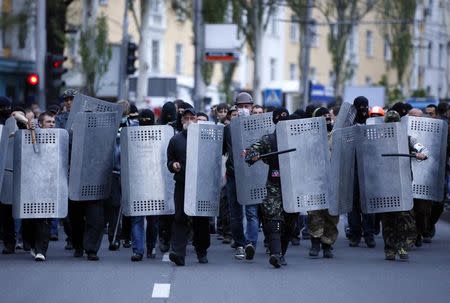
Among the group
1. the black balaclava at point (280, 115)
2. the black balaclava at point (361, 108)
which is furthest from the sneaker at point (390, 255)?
the black balaclava at point (280, 115)

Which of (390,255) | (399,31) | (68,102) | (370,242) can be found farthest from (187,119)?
(399,31)

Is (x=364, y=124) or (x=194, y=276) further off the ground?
(x=364, y=124)

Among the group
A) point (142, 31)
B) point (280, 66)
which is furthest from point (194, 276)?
point (280, 66)

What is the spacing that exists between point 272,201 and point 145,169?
170cm

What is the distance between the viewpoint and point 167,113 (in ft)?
59.2

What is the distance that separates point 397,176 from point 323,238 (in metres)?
1.25

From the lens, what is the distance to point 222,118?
20.1m

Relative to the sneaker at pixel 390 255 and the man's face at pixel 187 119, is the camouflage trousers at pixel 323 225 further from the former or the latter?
the man's face at pixel 187 119

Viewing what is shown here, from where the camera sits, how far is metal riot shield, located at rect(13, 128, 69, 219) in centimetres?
1719

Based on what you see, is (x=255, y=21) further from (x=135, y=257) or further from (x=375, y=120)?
(x=135, y=257)

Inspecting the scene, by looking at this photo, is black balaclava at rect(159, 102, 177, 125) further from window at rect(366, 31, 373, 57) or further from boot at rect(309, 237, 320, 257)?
window at rect(366, 31, 373, 57)

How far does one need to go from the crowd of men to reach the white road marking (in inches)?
82.6

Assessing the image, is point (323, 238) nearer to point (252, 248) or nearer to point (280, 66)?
point (252, 248)

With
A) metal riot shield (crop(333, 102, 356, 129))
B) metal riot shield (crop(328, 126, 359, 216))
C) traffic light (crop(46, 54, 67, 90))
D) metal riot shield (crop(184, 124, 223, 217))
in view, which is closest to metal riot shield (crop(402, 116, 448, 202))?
metal riot shield (crop(333, 102, 356, 129))
